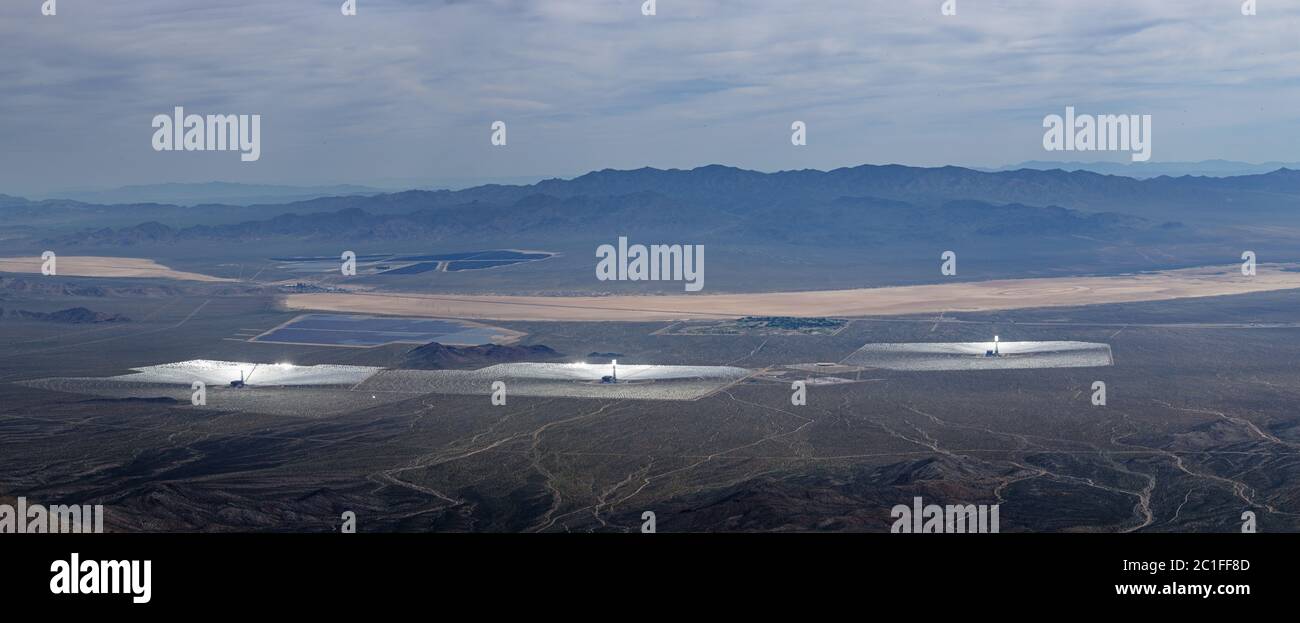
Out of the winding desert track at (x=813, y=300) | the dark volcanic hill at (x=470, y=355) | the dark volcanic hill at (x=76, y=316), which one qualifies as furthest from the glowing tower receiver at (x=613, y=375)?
the dark volcanic hill at (x=76, y=316)

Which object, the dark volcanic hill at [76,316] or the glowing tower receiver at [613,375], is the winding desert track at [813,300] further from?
the glowing tower receiver at [613,375]

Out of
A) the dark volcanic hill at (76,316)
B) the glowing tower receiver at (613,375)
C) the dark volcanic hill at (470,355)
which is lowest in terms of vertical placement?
the glowing tower receiver at (613,375)

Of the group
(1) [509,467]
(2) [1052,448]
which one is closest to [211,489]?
(1) [509,467]

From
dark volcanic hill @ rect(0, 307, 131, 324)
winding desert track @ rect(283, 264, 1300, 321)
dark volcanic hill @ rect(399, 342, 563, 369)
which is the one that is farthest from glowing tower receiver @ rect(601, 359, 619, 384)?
dark volcanic hill @ rect(0, 307, 131, 324)

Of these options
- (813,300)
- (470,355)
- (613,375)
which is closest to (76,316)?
(470,355)

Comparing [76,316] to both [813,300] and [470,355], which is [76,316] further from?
[813,300]

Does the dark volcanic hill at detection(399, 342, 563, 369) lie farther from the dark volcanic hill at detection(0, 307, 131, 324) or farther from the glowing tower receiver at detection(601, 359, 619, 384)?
the dark volcanic hill at detection(0, 307, 131, 324)

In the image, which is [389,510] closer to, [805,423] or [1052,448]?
[805,423]

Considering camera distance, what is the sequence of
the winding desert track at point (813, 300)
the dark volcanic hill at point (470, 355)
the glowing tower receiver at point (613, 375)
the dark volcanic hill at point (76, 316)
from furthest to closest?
the winding desert track at point (813, 300) < the dark volcanic hill at point (76, 316) < the dark volcanic hill at point (470, 355) < the glowing tower receiver at point (613, 375)
